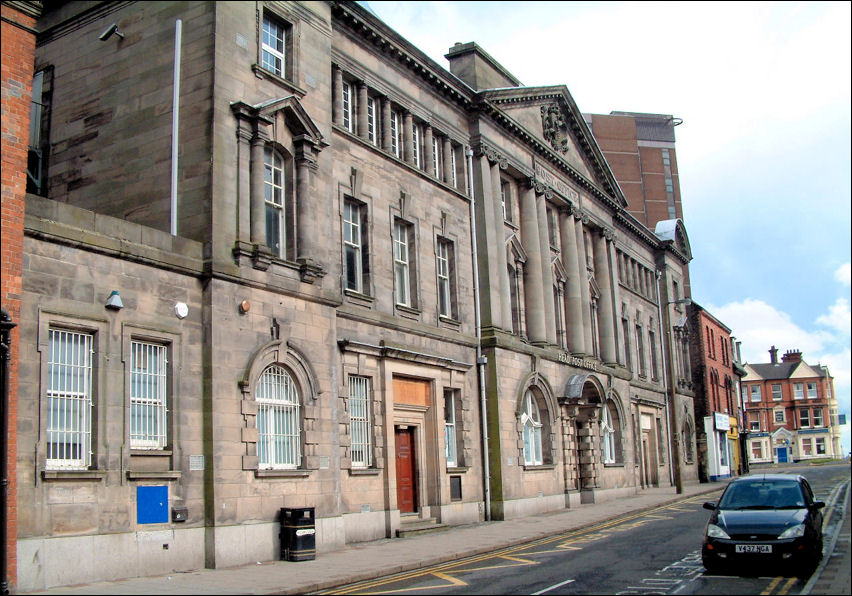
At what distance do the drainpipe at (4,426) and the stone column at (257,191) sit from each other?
6.37m

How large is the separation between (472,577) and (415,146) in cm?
1568

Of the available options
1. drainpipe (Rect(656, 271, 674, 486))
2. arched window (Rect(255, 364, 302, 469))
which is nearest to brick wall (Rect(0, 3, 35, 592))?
arched window (Rect(255, 364, 302, 469))

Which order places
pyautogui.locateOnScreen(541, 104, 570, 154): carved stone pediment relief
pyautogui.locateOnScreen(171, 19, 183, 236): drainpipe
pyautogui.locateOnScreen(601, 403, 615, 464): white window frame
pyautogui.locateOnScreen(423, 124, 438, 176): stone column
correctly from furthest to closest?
1. pyautogui.locateOnScreen(601, 403, 615, 464): white window frame
2. pyautogui.locateOnScreen(541, 104, 570, 154): carved stone pediment relief
3. pyautogui.locateOnScreen(423, 124, 438, 176): stone column
4. pyautogui.locateOnScreen(171, 19, 183, 236): drainpipe

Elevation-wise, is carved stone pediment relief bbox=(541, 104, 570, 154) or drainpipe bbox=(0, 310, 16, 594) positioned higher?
carved stone pediment relief bbox=(541, 104, 570, 154)

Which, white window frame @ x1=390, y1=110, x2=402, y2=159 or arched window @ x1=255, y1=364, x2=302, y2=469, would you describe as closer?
arched window @ x1=255, y1=364, x2=302, y2=469

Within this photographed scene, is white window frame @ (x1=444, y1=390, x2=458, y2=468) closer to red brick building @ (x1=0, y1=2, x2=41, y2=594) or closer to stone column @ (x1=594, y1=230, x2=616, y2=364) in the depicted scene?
red brick building @ (x1=0, y1=2, x2=41, y2=594)

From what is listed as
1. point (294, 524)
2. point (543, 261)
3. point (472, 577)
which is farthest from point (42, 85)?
point (543, 261)

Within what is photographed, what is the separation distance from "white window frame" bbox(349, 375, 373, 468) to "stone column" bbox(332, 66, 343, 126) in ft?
23.0

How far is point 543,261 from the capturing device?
33.9m

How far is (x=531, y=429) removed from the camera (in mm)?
31375

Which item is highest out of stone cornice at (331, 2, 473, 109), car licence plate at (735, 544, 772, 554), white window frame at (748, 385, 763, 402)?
stone cornice at (331, 2, 473, 109)

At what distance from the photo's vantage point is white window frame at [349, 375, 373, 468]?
72.1ft

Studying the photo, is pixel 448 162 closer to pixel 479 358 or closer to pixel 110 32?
pixel 479 358

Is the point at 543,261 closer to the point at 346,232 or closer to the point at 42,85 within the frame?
the point at 346,232
